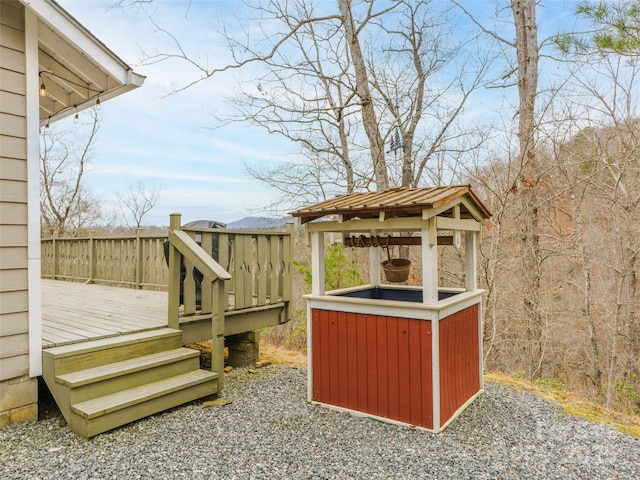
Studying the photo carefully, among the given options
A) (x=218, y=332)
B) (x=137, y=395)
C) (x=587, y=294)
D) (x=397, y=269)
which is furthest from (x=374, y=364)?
(x=587, y=294)

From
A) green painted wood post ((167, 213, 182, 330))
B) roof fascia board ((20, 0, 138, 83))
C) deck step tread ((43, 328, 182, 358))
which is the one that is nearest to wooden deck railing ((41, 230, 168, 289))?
green painted wood post ((167, 213, 182, 330))

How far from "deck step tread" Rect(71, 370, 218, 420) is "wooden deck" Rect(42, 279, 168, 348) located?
0.58 metres

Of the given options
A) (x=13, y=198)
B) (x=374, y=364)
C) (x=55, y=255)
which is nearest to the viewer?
(x=13, y=198)

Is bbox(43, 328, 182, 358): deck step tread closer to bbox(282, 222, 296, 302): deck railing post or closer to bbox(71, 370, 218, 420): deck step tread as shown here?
bbox(71, 370, 218, 420): deck step tread

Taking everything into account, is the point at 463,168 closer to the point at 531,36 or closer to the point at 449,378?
the point at 531,36

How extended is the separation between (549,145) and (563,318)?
3.08 m

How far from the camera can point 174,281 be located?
386 cm

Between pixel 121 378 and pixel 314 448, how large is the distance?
Answer: 5.26 ft

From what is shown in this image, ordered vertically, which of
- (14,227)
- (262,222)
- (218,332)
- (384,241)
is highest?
(262,222)

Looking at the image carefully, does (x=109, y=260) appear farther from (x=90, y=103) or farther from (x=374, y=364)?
(x=374, y=364)

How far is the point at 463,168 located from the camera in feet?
26.8

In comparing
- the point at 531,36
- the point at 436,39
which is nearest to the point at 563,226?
the point at 531,36

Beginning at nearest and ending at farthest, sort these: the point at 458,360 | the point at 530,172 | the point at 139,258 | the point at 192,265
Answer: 1. the point at 458,360
2. the point at 192,265
3. the point at 139,258
4. the point at 530,172

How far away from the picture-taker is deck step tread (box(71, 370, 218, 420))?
284cm
